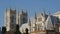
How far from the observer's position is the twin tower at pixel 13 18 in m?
78.4

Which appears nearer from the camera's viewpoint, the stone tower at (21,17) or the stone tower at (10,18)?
the stone tower at (10,18)

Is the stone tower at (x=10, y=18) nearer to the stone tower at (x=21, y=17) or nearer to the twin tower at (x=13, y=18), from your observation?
the twin tower at (x=13, y=18)

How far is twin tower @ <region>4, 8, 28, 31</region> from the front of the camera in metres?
78.4

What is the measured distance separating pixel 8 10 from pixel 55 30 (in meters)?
40.3

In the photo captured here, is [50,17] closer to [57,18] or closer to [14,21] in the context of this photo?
[57,18]

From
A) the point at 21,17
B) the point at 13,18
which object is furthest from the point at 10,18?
the point at 21,17

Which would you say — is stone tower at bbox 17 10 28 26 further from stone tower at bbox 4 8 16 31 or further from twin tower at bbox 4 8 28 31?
stone tower at bbox 4 8 16 31

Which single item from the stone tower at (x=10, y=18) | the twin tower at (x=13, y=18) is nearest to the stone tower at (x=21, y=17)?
the twin tower at (x=13, y=18)

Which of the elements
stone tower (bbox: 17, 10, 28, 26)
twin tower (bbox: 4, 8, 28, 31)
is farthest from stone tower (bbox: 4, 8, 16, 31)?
stone tower (bbox: 17, 10, 28, 26)

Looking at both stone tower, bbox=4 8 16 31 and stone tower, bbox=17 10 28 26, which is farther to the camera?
stone tower, bbox=17 10 28 26

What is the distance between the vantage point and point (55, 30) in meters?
41.1

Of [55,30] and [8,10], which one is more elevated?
[8,10]

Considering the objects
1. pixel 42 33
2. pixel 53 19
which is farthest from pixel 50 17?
pixel 42 33

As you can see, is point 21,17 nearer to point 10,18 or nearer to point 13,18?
point 13,18
